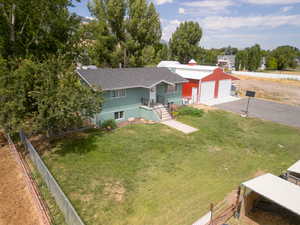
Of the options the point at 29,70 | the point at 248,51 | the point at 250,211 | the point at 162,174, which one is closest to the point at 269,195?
the point at 250,211

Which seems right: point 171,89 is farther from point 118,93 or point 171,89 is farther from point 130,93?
point 118,93

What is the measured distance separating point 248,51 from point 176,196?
239 ft

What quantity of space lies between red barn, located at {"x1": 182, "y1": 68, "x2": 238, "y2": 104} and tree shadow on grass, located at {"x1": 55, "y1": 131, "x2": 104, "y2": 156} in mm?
14466

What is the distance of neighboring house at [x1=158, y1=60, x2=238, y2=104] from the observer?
24.8 metres

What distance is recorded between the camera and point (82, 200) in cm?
801

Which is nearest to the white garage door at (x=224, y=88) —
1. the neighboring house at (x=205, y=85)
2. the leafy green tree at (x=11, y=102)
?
the neighboring house at (x=205, y=85)

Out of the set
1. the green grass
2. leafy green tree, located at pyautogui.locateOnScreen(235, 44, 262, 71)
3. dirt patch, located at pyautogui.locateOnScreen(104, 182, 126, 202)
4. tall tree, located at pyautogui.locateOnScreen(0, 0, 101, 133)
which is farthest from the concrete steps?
leafy green tree, located at pyautogui.locateOnScreen(235, 44, 262, 71)

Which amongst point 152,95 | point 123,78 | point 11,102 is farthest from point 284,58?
point 11,102

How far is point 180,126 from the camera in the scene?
1689 cm

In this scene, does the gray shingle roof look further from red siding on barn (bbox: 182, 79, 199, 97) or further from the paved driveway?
the paved driveway

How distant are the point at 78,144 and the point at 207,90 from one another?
19.0 meters

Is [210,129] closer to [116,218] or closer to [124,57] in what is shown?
[116,218]

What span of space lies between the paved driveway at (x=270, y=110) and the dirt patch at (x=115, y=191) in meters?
17.1

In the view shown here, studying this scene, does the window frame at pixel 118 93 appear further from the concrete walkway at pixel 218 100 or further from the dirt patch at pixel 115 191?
the concrete walkway at pixel 218 100
